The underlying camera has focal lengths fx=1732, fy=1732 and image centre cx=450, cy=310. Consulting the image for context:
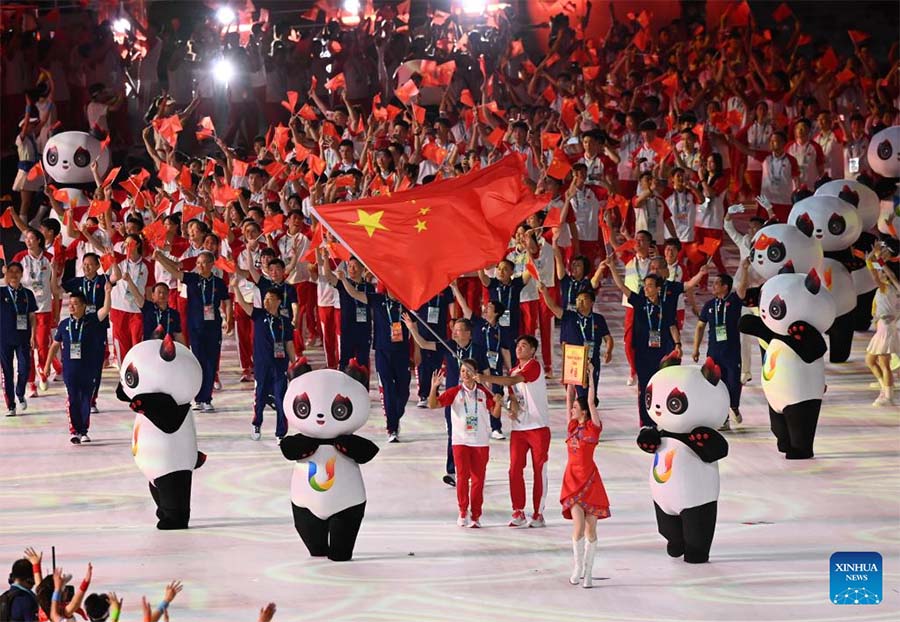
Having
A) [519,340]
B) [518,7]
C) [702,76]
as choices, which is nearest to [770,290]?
[519,340]

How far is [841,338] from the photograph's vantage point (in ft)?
59.7

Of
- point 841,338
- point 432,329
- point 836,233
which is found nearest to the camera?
point 432,329

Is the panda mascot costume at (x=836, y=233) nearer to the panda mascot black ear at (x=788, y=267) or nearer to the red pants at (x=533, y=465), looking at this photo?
the panda mascot black ear at (x=788, y=267)

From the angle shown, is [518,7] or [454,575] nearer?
[454,575]

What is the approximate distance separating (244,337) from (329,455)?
19.6 feet

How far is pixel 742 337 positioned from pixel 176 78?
11145mm

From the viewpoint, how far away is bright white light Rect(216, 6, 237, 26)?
27.2m

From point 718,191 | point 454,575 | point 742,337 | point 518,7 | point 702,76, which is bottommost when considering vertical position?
point 454,575

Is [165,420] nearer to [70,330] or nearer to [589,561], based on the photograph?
[70,330]

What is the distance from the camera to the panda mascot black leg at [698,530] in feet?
39.1

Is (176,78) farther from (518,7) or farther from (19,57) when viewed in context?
(518,7)

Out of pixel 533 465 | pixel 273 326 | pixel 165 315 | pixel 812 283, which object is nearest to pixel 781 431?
pixel 812 283

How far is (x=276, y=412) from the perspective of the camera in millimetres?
16141

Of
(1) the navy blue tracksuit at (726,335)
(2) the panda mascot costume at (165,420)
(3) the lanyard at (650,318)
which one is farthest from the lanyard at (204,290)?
(1) the navy blue tracksuit at (726,335)
